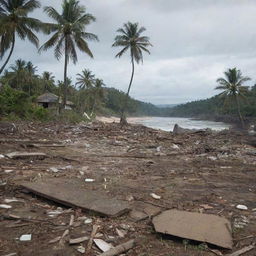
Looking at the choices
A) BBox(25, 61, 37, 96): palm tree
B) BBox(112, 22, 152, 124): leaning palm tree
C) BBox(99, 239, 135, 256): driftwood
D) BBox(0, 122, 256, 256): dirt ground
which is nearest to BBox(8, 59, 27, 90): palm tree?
BBox(25, 61, 37, 96): palm tree

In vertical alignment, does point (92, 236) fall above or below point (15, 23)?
below

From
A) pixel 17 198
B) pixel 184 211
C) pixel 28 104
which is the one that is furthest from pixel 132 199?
pixel 28 104

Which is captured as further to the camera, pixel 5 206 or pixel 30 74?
pixel 30 74

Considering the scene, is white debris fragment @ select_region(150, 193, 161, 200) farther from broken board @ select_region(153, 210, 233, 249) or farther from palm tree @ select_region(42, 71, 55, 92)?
palm tree @ select_region(42, 71, 55, 92)

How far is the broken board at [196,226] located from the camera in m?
3.28

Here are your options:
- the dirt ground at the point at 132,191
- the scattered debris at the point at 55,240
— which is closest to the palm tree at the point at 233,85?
the dirt ground at the point at 132,191

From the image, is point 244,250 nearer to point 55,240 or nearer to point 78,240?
point 78,240

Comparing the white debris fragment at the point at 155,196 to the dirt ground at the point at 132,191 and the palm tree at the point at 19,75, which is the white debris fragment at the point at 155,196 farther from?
the palm tree at the point at 19,75

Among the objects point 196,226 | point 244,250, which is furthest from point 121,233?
point 244,250

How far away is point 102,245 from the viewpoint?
319 cm

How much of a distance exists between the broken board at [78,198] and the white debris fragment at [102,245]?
0.57m

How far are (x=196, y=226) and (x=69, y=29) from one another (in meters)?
20.6

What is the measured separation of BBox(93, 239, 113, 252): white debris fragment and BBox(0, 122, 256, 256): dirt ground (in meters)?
0.05

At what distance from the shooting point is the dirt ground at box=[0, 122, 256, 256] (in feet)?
10.7
